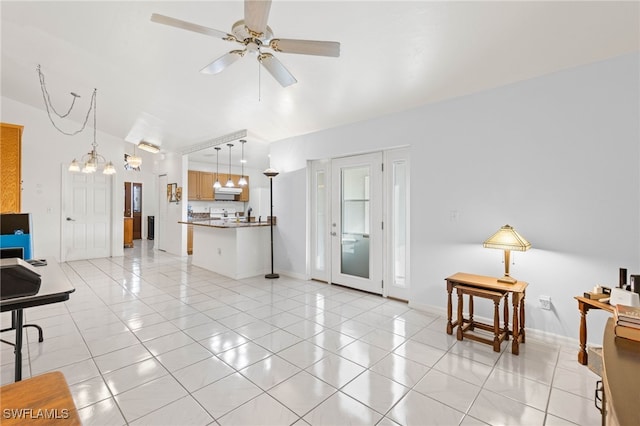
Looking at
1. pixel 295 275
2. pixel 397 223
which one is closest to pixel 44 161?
pixel 295 275

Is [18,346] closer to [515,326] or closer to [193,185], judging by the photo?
[515,326]

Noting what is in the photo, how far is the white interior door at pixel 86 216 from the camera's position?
6.62 m

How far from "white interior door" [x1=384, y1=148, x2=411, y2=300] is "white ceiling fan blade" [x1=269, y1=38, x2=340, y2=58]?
2.14 meters

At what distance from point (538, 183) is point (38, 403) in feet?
12.0

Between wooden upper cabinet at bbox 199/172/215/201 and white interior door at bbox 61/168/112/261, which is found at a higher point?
wooden upper cabinet at bbox 199/172/215/201

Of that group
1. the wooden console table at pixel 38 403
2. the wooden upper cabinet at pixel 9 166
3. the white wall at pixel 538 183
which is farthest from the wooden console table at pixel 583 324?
the wooden upper cabinet at pixel 9 166

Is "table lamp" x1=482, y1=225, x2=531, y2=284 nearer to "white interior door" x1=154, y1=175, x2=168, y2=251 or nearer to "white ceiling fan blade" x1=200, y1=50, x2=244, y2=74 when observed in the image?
"white ceiling fan blade" x1=200, y1=50, x2=244, y2=74

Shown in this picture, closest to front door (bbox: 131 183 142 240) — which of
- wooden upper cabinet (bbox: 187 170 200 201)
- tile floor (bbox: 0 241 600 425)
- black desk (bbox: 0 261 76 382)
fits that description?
wooden upper cabinet (bbox: 187 170 200 201)

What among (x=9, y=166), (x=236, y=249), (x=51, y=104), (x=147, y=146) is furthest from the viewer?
(x=147, y=146)

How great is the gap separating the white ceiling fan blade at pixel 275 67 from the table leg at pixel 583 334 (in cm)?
304

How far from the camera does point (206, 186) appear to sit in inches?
340

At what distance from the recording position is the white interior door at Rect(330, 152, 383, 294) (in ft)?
14.0

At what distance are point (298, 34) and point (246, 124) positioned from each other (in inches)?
104

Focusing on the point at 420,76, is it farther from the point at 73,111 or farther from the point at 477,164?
the point at 73,111
